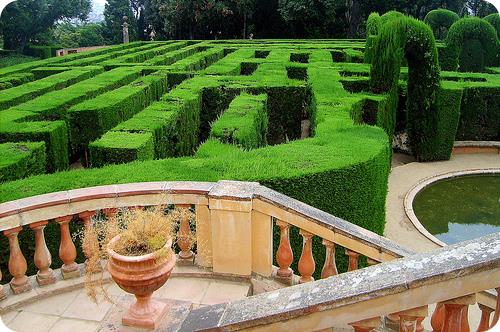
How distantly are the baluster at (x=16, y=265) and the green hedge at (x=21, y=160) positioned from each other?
3434 mm

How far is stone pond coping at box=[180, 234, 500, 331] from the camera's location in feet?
8.02

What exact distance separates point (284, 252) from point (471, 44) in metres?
23.5

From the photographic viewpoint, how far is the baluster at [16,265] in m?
4.60

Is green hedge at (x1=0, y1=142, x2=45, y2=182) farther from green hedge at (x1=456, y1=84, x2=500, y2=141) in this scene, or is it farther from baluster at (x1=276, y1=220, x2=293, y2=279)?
green hedge at (x1=456, y1=84, x2=500, y2=141)

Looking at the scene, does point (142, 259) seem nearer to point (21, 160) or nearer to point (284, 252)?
point (284, 252)

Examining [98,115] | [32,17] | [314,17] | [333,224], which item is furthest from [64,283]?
[32,17]

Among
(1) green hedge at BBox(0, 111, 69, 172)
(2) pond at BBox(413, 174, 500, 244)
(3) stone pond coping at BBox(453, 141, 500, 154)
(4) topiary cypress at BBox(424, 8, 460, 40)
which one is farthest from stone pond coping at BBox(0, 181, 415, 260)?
(4) topiary cypress at BBox(424, 8, 460, 40)

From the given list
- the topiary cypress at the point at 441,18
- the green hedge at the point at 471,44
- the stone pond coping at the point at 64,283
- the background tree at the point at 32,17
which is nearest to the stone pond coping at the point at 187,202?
the stone pond coping at the point at 64,283

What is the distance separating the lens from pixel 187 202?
5039 millimetres

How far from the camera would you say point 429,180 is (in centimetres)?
1417

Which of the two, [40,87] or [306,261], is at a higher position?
[40,87]

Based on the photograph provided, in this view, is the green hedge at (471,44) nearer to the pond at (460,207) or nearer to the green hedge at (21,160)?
the pond at (460,207)

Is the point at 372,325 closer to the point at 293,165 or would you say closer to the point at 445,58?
the point at 293,165

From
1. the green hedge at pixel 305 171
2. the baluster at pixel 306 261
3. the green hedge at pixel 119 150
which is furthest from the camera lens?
the green hedge at pixel 119 150
